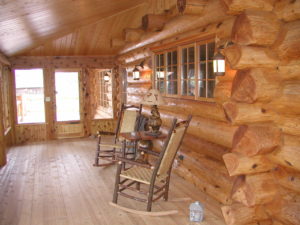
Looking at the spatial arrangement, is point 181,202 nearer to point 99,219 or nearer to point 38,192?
point 99,219

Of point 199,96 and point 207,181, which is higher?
point 199,96

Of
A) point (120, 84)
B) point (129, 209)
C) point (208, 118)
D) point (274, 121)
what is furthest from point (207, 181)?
point (120, 84)

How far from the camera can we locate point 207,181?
4.29 metres

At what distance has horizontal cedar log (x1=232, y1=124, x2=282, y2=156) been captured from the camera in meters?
3.00

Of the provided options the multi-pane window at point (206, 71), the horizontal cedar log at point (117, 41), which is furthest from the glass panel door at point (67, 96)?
the multi-pane window at point (206, 71)

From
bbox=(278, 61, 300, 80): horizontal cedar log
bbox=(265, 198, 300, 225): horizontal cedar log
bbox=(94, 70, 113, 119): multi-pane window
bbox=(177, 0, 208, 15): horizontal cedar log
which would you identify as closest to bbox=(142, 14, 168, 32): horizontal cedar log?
bbox=(177, 0, 208, 15): horizontal cedar log

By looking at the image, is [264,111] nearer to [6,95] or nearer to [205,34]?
[205,34]

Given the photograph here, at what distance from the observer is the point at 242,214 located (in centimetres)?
318

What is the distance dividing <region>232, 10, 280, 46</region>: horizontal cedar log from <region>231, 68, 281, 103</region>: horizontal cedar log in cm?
29

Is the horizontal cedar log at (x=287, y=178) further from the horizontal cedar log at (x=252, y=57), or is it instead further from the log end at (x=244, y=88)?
the horizontal cedar log at (x=252, y=57)

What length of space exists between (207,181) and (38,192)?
8.01 ft

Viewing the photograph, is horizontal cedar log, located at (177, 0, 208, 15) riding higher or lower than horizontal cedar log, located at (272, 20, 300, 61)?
higher

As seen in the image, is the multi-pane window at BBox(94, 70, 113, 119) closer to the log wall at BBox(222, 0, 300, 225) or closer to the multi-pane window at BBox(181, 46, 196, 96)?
the multi-pane window at BBox(181, 46, 196, 96)

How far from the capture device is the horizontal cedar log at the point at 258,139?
9.85 ft
